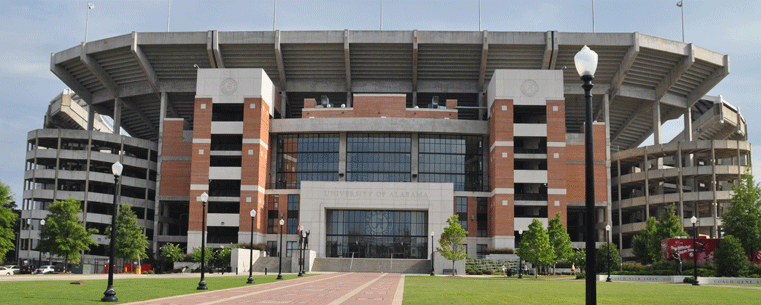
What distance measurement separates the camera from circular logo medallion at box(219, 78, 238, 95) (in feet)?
266

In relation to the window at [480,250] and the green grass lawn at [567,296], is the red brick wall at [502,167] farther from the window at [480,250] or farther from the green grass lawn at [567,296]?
the green grass lawn at [567,296]

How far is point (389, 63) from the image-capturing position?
8662 cm

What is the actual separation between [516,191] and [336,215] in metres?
22.3

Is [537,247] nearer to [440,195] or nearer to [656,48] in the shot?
[440,195]

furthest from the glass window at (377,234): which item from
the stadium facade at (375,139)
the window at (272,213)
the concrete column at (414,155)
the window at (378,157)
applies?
the window at (272,213)

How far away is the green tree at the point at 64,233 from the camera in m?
67.3

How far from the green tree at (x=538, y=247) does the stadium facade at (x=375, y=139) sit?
17053 millimetres

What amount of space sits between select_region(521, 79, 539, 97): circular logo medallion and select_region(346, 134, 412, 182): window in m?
15.3

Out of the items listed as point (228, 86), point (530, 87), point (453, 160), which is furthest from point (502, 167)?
point (228, 86)

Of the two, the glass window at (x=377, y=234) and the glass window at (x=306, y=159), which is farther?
the glass window at (x=306, y=159)

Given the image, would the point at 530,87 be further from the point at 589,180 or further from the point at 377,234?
the point at 589,180

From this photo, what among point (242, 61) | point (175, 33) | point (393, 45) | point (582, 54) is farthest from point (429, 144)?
point (582, 54)

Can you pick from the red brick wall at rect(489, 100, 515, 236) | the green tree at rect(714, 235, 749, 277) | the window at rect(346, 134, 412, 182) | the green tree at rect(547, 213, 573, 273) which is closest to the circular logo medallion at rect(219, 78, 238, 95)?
the window at rect(346, 134, 412, 182)

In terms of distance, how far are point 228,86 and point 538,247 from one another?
4197cm
